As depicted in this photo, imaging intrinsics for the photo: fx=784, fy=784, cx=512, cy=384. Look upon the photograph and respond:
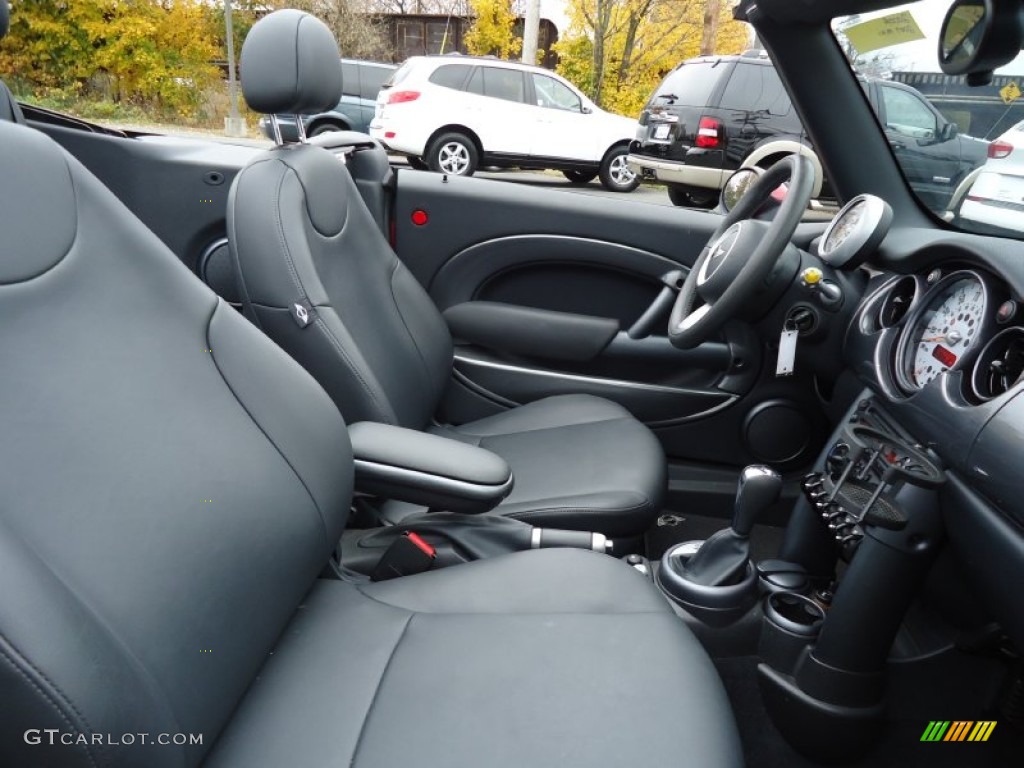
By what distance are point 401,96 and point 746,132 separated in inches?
132

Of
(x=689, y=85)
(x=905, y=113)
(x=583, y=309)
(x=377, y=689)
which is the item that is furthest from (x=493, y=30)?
(x=377, y=689)

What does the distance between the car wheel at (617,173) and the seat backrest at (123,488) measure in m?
2.67

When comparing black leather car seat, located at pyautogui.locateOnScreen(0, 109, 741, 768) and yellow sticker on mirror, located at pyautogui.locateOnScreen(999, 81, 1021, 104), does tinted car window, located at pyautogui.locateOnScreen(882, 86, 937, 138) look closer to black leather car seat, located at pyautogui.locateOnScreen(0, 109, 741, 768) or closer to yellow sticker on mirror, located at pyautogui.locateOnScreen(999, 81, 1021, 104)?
yellow sticker on mirror, located at pyautogui.locateOnScreen(999, 81, 1021, 104)

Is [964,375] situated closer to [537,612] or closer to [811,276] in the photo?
[811,276]

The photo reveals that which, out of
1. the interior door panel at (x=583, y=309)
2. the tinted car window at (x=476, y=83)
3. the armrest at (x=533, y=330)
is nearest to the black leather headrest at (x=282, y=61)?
the interior door panel at (x=583, y=309)

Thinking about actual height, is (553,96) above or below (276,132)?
below

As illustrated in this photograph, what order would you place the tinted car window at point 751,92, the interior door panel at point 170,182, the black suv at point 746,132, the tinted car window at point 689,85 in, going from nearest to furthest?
1. the black suv at point 746,132
2. the interior door panel at point 170,182
3. the tinted car window at point 751,92
4. the tinted car window at point 689,85

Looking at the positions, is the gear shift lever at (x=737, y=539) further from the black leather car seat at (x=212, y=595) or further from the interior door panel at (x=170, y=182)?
the interior door panel at (x=170, y=182)

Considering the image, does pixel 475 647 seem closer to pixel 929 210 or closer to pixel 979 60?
pixel 979 60

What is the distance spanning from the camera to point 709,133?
3.87 metres

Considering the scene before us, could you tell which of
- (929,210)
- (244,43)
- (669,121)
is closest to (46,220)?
(244,43)

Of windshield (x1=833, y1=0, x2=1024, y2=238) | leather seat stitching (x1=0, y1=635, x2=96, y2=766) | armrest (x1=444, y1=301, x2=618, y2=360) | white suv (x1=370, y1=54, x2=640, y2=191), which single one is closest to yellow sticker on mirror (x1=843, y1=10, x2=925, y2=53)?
windshield (x1=833, y1=0, x2=1024, y2=238)

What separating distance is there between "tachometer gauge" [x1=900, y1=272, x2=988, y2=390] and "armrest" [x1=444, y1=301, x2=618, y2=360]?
2.84 feet

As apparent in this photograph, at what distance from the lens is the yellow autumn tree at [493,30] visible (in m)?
9.90
